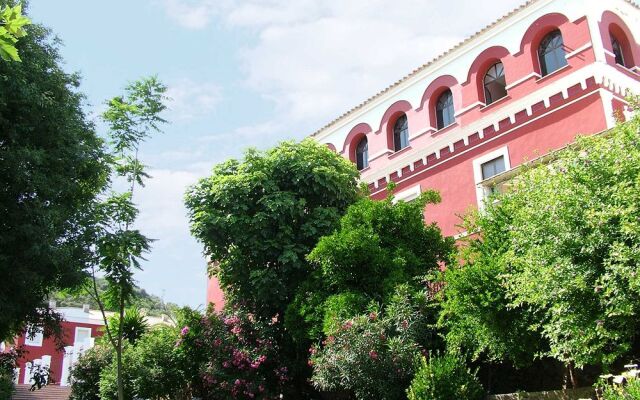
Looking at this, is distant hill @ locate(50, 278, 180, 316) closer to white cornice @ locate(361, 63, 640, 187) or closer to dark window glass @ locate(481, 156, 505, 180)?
white cornice @ locate(361, 63, 640, 187)

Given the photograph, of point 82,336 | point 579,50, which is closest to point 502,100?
point 579,50

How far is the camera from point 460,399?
1001 centimetres

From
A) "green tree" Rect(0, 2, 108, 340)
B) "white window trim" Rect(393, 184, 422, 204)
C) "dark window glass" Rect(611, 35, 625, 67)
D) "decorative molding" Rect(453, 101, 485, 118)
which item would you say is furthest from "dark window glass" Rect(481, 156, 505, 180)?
"green tree" Rect(0, 2, 108, 340)

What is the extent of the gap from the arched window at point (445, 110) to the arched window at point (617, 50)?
5.01 meters

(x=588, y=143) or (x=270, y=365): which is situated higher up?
(x=588, y=143)

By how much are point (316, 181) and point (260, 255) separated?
251 centimetres

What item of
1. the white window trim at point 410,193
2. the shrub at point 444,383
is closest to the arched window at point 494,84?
the white window trim at point 410,193

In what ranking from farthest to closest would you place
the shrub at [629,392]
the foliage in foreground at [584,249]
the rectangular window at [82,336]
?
the rectangular window at [82,336], the foliage in foreground at [584,249], the shrub at [629,392]

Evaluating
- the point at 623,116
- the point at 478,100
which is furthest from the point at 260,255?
the point at 623,116

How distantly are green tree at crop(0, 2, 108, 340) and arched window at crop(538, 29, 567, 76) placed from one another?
42.3 ft

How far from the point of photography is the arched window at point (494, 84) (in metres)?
18.1

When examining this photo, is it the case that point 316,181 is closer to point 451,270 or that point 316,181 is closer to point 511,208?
point 451,270

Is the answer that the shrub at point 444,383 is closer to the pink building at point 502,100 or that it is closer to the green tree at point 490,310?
the green tree at point 490,310

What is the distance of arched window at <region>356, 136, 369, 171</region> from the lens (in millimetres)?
21891
